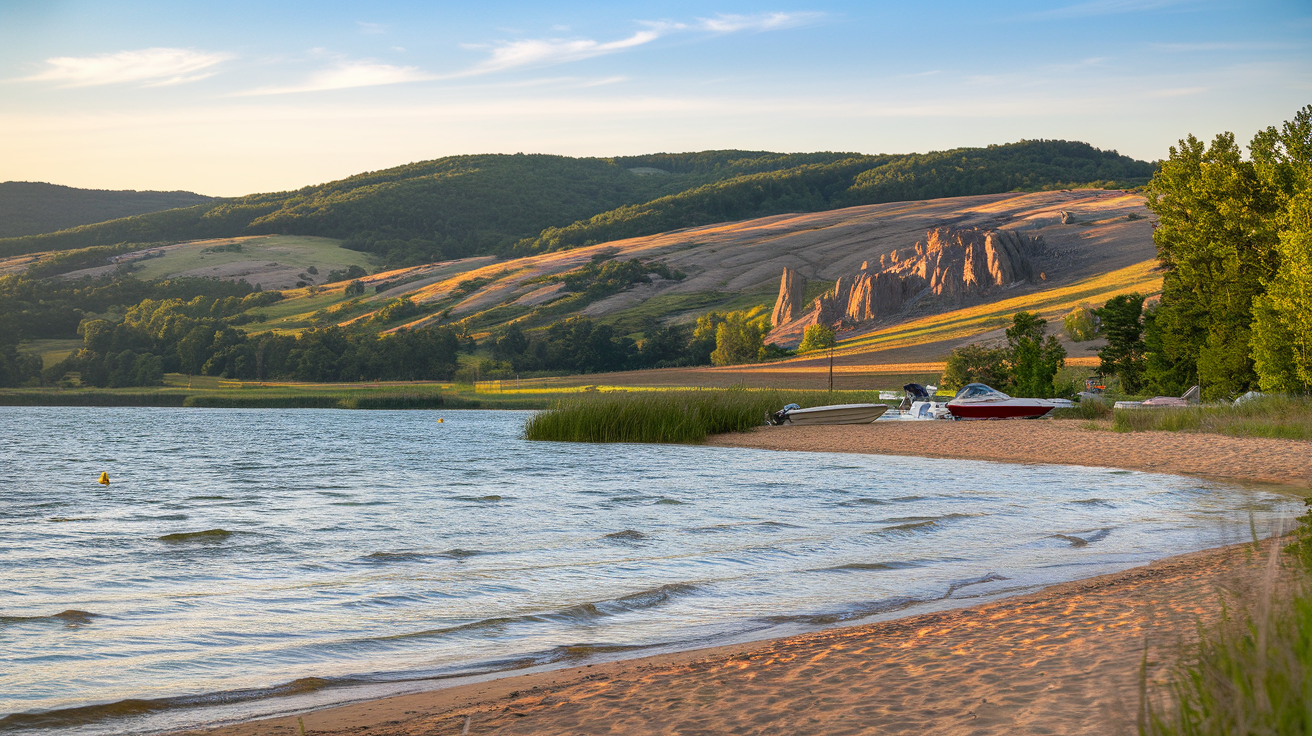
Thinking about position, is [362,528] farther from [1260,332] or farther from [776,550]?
[1260,332]

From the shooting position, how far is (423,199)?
195 metres

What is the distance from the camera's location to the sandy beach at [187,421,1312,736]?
17.3ft

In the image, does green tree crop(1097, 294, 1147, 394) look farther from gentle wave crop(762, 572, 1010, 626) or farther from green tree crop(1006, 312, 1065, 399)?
gentle wave crop(762, 572, 1010, 626)

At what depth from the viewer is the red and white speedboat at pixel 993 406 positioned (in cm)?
3866

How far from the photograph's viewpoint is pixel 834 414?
135 feet

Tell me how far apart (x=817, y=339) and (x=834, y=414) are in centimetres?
5462

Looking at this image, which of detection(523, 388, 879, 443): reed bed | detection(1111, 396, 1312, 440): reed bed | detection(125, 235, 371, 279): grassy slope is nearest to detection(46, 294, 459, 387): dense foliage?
detection(125, 235, 371, 279): grassy slope

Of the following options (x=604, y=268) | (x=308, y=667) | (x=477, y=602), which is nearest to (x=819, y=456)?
(x=477, y=602)

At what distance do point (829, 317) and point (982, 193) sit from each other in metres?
78.5

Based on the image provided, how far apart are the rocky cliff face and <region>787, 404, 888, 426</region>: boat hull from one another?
6603 cm

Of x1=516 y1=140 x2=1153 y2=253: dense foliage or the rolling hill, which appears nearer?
the rolling hill

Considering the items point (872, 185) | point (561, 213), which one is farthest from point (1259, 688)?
point (561, 213)

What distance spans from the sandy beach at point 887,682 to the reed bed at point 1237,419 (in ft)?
68.4

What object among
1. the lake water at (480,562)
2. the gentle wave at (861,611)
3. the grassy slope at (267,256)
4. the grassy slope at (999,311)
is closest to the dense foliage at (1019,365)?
the lake water at (480,562)
